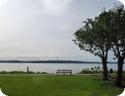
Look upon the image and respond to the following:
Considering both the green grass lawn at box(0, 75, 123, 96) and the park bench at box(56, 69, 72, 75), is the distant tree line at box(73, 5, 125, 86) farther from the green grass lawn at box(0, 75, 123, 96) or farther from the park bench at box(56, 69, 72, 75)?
the park bench at box(56, 69, 72, 75)

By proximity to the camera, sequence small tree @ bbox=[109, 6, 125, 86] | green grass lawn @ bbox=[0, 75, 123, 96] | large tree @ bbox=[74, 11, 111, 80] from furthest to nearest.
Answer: small tree @ bbox=[109, 6, 125, 86] → large tree @ bbox=[74, 11, 111, 80] → green grass lawn @ bbox=[0, 75, 123, 96]

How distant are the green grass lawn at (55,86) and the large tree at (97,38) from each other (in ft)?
2.66

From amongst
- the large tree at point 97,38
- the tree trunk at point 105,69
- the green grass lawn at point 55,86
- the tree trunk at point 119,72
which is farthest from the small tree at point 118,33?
the green grass lawn at point 55,86

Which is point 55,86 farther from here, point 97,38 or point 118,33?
point 97,38

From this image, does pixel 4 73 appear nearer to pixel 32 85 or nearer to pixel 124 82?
pixel 32 85

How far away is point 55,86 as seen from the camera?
18.6m

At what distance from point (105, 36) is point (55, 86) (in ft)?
11.8

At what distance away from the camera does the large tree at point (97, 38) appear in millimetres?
19031

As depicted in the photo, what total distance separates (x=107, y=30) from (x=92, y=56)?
2.60 m

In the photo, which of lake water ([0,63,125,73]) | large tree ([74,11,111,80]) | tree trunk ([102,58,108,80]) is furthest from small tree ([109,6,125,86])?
lake water ([0,63,125,73])

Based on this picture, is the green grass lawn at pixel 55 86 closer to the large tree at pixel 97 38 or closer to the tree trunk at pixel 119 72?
the tree trunk at pixel 119 72

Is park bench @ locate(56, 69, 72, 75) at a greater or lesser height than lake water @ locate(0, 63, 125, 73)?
lesser

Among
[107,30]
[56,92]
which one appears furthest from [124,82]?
[56,92]

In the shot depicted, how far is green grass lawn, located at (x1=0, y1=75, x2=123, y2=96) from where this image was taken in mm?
17531
